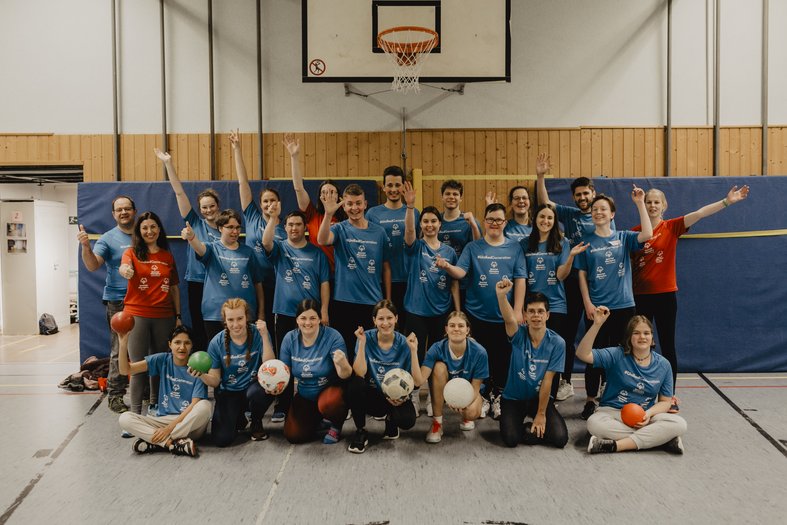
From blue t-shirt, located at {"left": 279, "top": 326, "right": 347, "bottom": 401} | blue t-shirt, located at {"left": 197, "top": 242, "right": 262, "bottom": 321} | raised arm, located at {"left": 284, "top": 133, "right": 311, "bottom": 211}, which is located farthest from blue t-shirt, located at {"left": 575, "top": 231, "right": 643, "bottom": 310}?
blue t-shirt, located at {"left": 197, "top": 242, "right": 262, "bottom": 321}

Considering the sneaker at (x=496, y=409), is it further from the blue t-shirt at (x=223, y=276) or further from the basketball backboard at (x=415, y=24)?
the basketball backboard at (x=415, y=24)

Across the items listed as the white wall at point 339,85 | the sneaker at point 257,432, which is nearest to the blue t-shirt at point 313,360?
the sneaker at point 257,432

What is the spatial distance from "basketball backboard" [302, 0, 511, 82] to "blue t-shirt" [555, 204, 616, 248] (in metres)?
1.83

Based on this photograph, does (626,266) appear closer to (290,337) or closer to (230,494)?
(290,337)

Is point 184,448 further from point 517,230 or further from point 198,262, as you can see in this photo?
point 517,230

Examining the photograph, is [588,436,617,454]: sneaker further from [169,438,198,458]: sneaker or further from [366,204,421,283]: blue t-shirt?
[169,438,198,458]: sneaker

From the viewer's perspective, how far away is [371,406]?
4.03 metres

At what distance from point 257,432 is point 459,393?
161 cm

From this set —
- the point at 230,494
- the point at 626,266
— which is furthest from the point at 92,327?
the point at 626,266

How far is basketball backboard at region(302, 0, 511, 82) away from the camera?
5.96 metres

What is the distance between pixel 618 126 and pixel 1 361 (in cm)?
897

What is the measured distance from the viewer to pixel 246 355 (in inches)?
163

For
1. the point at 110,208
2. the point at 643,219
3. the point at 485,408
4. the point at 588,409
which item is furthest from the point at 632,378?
the point at 110,208

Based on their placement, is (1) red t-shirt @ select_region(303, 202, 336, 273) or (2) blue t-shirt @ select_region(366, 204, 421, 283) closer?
(2) blue t-shirt @ select_region(366, 204, 421, 283)
